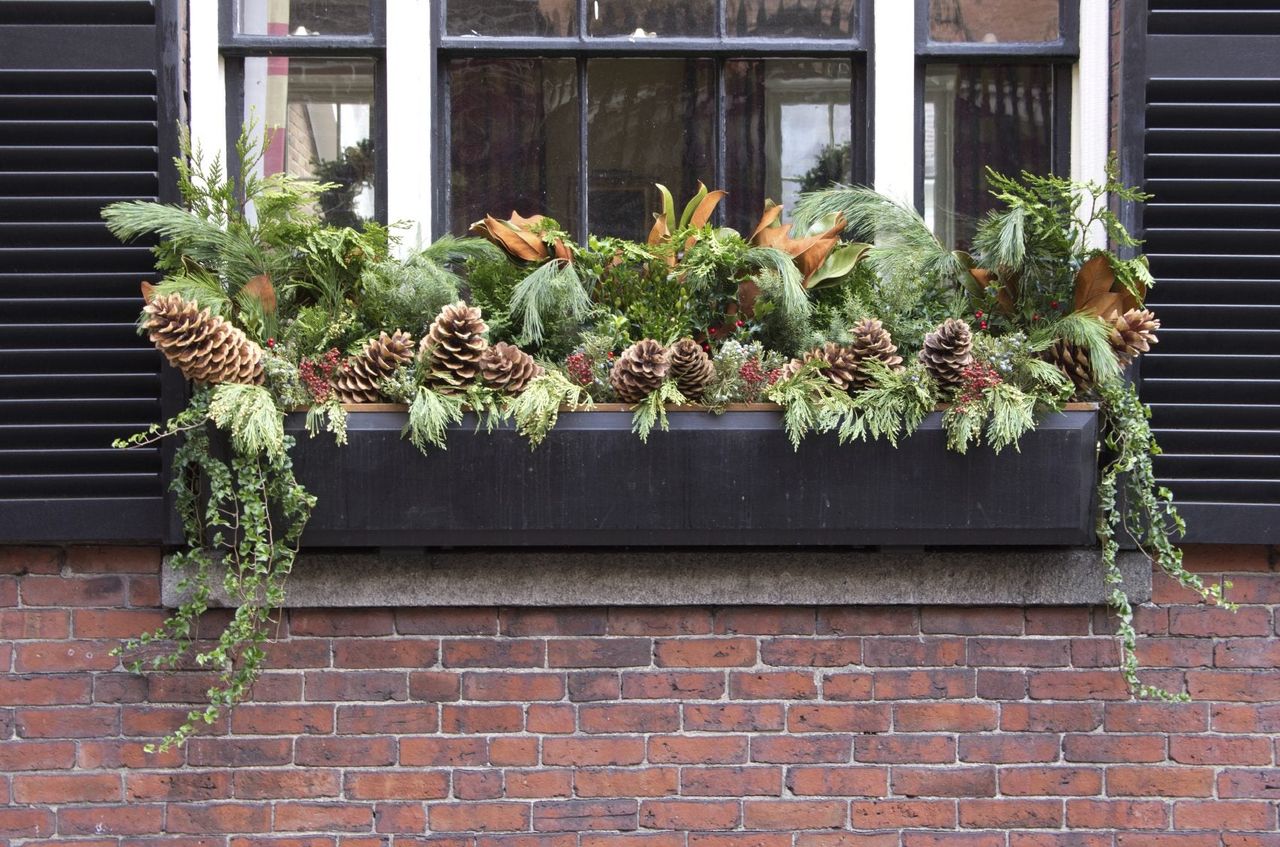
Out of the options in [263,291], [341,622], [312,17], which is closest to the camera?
[263,291]

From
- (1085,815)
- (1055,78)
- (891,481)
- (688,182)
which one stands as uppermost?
(1055,78)

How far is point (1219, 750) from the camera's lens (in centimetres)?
301

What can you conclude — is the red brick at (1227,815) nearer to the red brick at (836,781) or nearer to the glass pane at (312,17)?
the red brick at (836,781)

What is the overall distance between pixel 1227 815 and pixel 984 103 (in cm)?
207

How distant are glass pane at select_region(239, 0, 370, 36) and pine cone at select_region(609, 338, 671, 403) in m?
1.32

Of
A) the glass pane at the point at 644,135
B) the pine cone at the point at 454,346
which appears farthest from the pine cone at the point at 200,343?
the glass pane at the point at 644,135

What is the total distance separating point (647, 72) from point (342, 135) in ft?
2.94

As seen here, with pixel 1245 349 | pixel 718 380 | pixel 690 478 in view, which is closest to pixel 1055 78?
pixel 1245 349

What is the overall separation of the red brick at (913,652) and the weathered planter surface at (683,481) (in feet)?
1.26

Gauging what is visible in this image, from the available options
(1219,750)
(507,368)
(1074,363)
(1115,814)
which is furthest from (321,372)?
(1219,750)

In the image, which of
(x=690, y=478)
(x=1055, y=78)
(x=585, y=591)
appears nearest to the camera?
(x=690, y=478)

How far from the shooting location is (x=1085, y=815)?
9.86 feet

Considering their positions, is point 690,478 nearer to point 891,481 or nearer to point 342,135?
point 891,481

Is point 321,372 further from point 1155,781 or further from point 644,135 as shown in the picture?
point 1155,781
